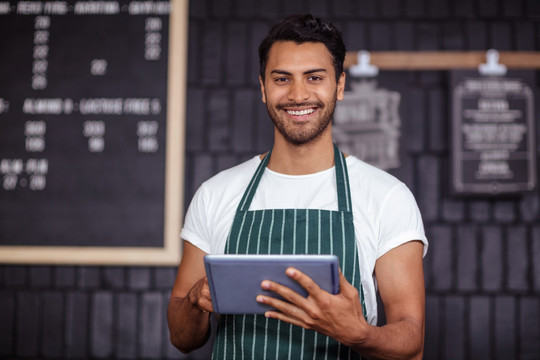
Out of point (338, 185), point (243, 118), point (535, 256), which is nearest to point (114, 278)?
point (243, 118)

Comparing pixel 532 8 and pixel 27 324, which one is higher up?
pixel 532 8

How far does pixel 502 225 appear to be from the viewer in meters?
2.33

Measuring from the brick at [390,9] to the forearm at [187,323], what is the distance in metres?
1.70

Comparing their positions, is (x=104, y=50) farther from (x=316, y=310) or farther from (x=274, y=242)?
(x=316, y=310)

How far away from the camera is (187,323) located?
1.28m

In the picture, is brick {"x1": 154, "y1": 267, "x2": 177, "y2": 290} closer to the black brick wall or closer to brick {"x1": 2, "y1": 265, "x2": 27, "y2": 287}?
the black brick wall

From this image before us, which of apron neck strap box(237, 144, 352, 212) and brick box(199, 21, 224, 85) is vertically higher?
brick box(199, 21, 224, 85)

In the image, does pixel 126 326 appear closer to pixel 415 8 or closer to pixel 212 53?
pixel 212 53

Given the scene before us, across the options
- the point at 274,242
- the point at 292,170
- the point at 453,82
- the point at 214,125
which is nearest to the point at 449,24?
the point at 453,82

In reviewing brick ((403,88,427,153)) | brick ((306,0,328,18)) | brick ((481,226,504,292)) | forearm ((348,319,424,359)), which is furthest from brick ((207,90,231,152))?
forearm ((348,319,424,359))

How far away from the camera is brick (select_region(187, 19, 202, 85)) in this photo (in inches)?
95.9

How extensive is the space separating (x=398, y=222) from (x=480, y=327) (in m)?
1.35

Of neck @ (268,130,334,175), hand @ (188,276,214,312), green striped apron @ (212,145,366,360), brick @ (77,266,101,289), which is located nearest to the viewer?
hand @ (188,276,214,312)

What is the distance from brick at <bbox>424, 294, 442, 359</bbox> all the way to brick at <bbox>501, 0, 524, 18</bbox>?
51.7 inches
